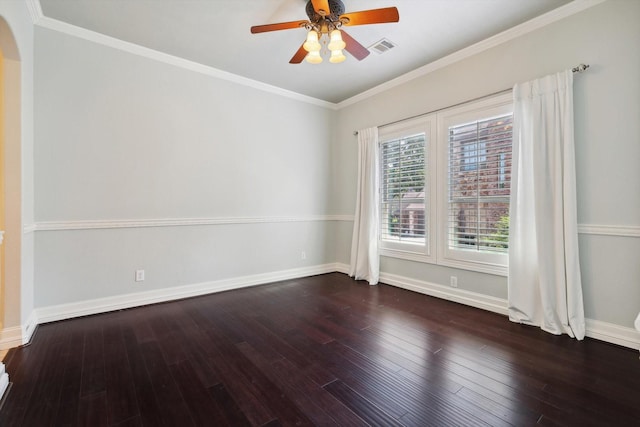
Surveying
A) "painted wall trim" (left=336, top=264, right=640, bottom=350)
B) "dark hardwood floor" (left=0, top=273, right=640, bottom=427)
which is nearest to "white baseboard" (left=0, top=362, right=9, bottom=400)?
"dark hardwood floor" (left=0, top=273, right=640, bottom=427)

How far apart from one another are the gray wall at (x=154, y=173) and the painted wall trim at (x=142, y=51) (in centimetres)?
6

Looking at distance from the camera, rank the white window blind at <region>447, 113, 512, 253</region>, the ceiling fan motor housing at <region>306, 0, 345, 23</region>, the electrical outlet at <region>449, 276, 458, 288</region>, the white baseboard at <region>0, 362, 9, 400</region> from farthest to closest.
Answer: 1. the electrical outlet at <region>449, 276, 458, 288</region>
2. the white window blind at <region>447, 113, 512, 253</region>
3. the ceiling fan motor housing at <region>306, 0, 345, 23</region>
4. the white baseboard at <region>0, 362, 9, 400</region>

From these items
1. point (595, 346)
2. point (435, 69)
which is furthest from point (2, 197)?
point (595, 346)

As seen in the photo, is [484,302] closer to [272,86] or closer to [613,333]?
[613,333]

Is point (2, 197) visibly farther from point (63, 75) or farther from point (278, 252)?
point (278, 252)

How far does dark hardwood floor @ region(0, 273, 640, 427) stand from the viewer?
1.55 m

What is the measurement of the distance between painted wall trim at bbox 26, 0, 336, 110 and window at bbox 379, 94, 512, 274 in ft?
6.09

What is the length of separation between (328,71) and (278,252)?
267cm

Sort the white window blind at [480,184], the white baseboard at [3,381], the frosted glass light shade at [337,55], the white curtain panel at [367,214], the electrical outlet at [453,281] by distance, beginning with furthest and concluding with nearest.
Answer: the white curtain panel at [367,214] → the electrical outlet at [453,281] → the white window blind at [480,184] → the frosted glass light shade at [337,55] → the white baseboard at [3,381]

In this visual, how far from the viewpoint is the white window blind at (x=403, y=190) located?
3803mm

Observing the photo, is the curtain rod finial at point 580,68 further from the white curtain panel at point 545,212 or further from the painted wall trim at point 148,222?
the painted wall trim at point 148,222

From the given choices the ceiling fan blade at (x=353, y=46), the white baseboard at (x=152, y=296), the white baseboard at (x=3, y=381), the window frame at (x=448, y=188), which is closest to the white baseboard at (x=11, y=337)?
the white baseboard at (x=152, y=296)

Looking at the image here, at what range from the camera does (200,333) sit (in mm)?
2568

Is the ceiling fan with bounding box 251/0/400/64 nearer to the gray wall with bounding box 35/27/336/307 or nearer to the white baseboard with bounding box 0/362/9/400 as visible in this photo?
the gray wall with bounding box 35/27/336/307
